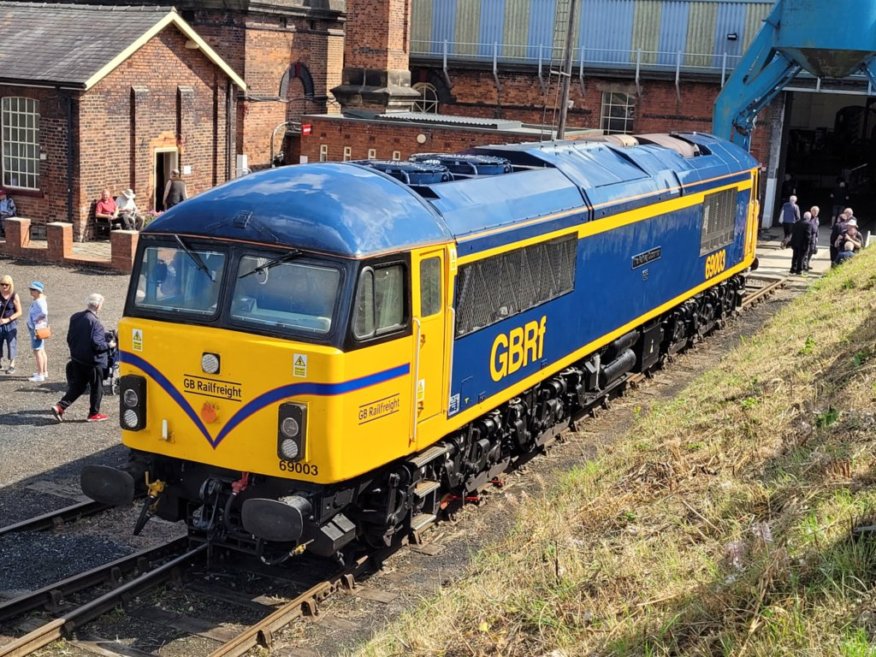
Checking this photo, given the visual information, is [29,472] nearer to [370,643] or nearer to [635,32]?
[370,643]

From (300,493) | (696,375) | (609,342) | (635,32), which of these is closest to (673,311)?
(696,375)

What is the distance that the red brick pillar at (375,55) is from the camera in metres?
32.8

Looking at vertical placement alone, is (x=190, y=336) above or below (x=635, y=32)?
below

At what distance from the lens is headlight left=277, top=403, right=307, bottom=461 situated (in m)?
8.11

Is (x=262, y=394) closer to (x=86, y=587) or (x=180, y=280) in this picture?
(x=180, y=280)

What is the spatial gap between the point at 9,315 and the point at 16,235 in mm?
9314

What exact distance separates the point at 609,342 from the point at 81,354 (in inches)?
240

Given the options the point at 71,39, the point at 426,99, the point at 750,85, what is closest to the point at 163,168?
the point at 71,39

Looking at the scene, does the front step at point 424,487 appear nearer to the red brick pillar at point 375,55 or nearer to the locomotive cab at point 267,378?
the locomotive cab at point 267,378

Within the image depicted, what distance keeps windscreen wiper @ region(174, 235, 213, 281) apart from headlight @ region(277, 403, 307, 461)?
1260 millimetres

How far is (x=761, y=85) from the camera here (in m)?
25.0

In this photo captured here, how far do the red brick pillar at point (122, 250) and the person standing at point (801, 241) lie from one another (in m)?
14.4

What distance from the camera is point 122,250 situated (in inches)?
874

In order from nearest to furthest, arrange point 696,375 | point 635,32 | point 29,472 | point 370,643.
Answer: point 370,643
point 29,472
point 696,375
point 635,32
